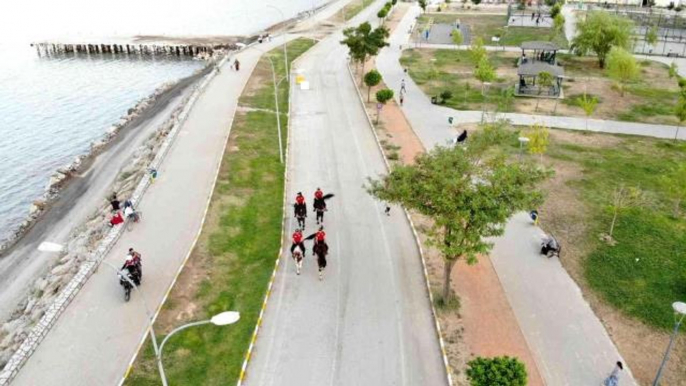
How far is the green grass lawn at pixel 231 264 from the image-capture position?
62.0ft

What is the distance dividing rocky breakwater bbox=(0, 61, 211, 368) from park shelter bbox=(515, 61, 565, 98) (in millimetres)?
31339

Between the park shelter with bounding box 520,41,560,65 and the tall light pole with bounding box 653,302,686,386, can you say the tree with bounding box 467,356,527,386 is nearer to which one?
the tall light pole with bounding box 653,302,686,386

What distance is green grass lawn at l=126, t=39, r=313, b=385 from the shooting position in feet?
62.0

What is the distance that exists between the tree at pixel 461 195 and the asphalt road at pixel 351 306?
2740 mm

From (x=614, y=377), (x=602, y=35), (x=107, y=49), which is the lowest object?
(x=614, y=377)

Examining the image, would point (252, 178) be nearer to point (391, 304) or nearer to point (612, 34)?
point (391, 304)

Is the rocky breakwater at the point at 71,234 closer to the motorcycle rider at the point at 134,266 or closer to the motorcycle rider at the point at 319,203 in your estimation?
the motorcycle rider at the point at 134,266

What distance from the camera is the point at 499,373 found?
15.7 metres

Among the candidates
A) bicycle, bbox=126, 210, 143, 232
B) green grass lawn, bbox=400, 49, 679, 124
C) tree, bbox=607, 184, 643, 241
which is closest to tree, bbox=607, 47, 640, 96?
green grass lawn, bbox=400, 49, 679, 124

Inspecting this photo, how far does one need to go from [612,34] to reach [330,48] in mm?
32579

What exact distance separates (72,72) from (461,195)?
232 ft

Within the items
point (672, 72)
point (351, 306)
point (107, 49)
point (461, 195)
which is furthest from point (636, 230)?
point (107, 49)

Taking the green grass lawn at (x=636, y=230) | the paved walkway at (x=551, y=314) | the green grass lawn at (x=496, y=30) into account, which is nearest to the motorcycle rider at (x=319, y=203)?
the paved walkway at (x=551, y=314)

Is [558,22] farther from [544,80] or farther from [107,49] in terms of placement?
[107,49]
